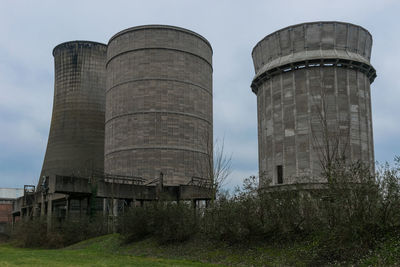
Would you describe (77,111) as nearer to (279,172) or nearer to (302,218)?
(279,172)

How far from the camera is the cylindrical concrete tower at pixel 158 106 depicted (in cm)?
4272

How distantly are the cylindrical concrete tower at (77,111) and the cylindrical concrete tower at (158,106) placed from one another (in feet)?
24.8

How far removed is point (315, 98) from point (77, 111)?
33.1 metres

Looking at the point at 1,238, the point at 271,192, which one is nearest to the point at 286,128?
the point at 271,192

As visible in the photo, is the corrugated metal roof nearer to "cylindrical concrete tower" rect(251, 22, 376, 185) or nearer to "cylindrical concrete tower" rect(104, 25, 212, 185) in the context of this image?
"cylindrical concrete tower" rect(104, 25, 212, 185)

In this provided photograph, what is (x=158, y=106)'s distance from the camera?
43562mm

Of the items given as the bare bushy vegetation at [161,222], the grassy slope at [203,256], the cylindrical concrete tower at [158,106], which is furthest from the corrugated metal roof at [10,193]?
the grassy slope at [203,256]

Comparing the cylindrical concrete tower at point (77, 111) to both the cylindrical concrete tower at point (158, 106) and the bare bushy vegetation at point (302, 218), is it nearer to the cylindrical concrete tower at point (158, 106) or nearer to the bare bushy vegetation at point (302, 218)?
the cylindrical concrete tower at point (158, 106)

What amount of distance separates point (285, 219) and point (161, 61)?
30.9 m

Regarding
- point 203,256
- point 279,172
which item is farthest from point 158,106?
point 203,256

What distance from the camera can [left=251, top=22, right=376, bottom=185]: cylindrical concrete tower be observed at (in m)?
29.9

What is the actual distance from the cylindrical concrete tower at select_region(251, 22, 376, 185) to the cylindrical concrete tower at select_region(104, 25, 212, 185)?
12.3m

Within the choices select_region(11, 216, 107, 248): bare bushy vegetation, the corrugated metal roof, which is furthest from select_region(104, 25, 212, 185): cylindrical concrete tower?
the corrugated metal roof

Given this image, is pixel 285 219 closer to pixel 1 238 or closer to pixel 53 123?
pixel 1 238
